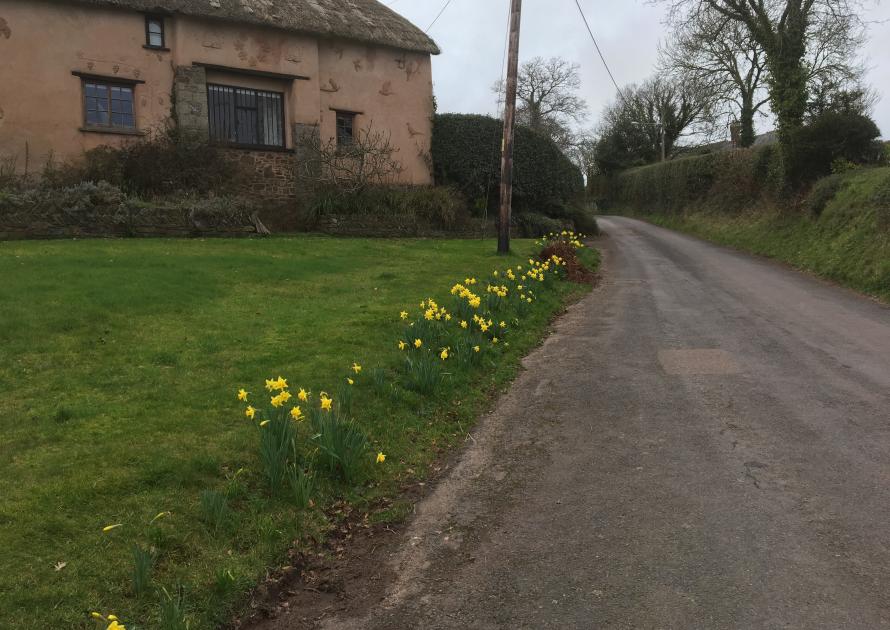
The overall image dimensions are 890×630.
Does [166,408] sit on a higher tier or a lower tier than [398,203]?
lower

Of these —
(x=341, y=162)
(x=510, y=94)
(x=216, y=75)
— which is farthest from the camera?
(x=341, y=162)

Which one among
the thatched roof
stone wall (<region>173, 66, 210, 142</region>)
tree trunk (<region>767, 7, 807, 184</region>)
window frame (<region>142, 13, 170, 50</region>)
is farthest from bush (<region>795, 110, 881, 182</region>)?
window frame (<region>142, 13, 170, 50</region>)

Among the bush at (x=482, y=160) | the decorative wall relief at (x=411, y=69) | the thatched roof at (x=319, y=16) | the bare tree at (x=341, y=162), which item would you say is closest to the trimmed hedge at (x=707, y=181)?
the bush at (x=482, y=160)

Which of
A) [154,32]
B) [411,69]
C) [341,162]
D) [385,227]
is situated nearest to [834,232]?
[385,227]

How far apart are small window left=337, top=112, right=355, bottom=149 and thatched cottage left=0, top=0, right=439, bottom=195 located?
0.04 m

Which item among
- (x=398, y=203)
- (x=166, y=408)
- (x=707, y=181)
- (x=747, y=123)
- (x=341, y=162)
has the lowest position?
(x=166, y=408)

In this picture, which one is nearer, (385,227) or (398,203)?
(385,227)

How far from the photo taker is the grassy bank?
14.5 meters

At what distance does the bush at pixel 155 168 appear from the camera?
16.8 meters

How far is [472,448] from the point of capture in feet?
17.9

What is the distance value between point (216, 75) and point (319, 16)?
13.0 feet

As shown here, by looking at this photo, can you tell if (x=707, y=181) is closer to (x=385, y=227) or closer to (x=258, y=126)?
(x=385, y=227)

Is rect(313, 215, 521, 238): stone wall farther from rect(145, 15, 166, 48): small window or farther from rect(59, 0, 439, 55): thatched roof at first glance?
rect(145, 15, 166, 48): small window

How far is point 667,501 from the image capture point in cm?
427
